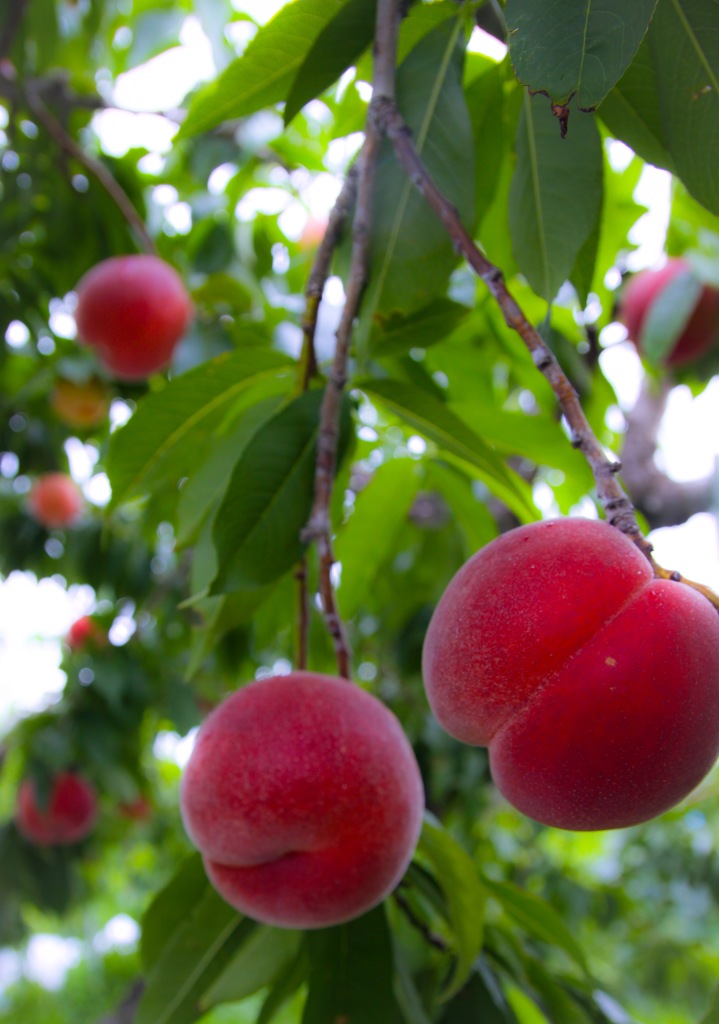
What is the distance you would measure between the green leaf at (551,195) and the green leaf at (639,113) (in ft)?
0.07

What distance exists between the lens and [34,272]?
73.2 inches

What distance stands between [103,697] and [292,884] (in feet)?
4.96

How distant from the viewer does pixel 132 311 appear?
1723 mm

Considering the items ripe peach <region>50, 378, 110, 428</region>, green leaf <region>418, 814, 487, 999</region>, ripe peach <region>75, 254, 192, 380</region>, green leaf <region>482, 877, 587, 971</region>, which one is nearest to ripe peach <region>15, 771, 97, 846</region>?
ripe peach <region>50, 378, 110, 428</region>

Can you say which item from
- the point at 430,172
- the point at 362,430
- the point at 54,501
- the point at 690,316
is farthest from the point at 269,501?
the point at 54,501

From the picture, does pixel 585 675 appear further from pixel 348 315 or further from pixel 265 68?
pixel 265 68

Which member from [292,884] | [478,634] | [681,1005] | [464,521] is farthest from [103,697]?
[681,1005]

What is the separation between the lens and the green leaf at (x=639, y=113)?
74 centimetres

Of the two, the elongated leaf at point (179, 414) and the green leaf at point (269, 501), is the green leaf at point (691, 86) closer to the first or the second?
the green leaf at point (269, 501)

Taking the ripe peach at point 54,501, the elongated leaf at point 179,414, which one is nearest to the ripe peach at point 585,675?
the elongated leaf at point 179,414

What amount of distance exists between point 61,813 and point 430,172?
226cm

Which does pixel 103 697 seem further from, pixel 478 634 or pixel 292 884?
pixel 478 634

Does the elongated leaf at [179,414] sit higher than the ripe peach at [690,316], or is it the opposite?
the elongated leaf at [179,414]

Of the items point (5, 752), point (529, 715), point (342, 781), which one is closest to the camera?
point (529, 715)
